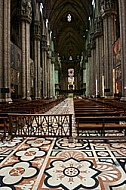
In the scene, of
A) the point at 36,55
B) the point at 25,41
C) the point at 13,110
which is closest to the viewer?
the point at 13,110

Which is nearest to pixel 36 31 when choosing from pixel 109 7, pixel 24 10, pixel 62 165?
pixel 24 10

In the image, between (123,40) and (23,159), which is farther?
(123,40)

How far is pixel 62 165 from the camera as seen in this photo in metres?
3.66

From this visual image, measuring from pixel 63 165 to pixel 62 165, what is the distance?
0.02 m

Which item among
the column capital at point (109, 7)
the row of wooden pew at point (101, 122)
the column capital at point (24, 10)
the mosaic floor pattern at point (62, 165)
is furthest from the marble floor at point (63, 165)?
the column capital at point (24, 10)

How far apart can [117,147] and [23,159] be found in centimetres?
243

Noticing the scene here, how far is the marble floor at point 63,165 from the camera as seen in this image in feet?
9.47

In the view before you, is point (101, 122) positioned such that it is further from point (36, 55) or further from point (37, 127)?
point (36, 55)

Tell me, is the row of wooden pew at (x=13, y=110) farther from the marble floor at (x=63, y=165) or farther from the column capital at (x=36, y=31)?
the column capital at (x=36, y=31)

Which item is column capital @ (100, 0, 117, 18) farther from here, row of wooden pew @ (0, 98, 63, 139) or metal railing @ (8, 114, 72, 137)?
metal railing @ (8, 114, 72, 137)

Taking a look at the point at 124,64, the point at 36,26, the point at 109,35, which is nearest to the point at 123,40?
the point at 124,64

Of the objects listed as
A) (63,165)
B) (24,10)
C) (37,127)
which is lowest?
(63,165)

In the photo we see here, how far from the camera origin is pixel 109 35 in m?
22.0

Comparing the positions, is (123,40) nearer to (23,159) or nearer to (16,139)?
(16,139)
